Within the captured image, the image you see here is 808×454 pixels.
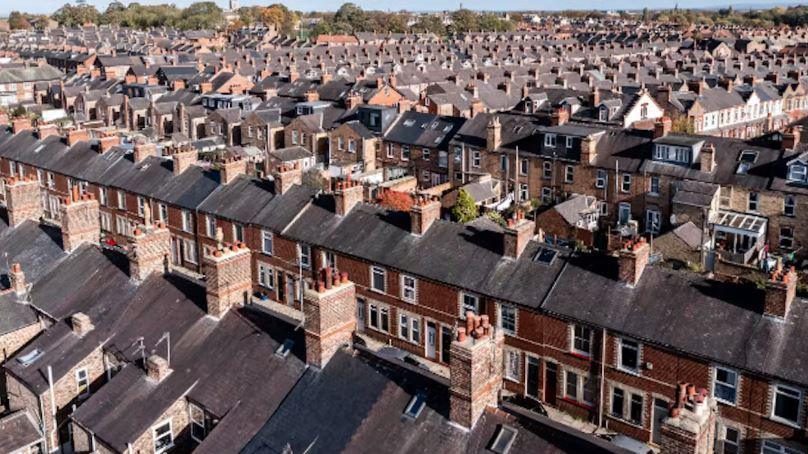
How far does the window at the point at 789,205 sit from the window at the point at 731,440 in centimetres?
2499

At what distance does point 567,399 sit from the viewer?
28.0 m

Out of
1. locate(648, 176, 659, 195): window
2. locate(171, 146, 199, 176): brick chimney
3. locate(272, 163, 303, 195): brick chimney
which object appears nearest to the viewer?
locate(272, 163, 303, 195): brick chimney

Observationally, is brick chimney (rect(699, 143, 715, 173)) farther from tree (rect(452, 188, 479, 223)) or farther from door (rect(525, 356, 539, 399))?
door (rect(525, 356, 539, 399))

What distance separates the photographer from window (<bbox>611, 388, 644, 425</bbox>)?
86.2ft

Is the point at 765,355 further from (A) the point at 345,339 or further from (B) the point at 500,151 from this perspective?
(B) the point at 500,151

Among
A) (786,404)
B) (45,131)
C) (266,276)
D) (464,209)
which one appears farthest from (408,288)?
(45,131)

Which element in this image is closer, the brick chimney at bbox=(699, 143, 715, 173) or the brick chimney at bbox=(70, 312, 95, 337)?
the brick chimney at bbox=(70, 312, 95, 337)

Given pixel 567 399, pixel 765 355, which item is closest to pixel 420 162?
pixel 567 399

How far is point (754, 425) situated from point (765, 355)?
7.60 ft

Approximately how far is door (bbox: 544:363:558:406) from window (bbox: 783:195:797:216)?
2483cm

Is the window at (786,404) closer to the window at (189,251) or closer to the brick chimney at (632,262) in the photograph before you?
the brick chimney at (632,262)

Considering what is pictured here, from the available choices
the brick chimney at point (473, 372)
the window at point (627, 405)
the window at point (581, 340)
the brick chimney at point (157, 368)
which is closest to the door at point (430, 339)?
the window at point (581, 340)

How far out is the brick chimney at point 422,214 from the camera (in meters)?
32.4

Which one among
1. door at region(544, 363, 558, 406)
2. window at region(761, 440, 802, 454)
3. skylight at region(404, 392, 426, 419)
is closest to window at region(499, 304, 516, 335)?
door at region(544, 363, 558, 406)
